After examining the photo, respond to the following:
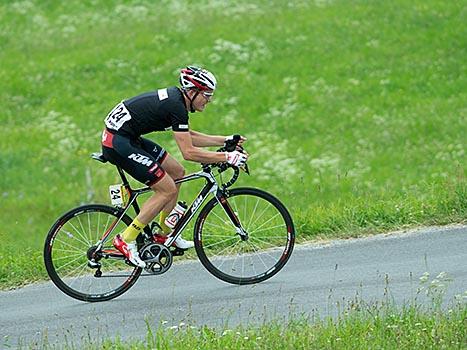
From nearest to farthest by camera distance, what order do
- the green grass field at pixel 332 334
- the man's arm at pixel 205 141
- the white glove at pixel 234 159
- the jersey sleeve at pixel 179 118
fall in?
1. the green grass field at pixel 332 334
2. the jersey sleeve at pixel 179 118
3. the white glove at pixel 234 159
4. the man's arm at pixel 205 141

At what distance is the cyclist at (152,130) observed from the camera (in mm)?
9570

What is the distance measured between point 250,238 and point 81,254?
1637mm

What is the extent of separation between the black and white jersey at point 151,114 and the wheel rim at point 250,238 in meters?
0.98

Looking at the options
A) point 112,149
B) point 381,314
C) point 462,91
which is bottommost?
point 381,314

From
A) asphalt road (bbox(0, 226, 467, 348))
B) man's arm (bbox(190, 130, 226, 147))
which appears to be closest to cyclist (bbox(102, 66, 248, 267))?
man's arm (bbox(190, 130, 226, 147))

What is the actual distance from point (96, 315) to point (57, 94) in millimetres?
17762

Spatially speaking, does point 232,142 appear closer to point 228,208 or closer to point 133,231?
point 228,208

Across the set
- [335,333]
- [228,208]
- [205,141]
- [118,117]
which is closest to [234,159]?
[205,141]

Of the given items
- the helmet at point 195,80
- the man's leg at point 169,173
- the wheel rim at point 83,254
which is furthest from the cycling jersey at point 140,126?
the wheel rim at point 83,254

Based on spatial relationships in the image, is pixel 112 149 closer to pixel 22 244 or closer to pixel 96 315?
pixel 96 315

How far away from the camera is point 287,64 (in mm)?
26812

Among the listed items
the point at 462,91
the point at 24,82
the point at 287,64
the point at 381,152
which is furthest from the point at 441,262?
the point at 24,82

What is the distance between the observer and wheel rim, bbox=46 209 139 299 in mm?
9961

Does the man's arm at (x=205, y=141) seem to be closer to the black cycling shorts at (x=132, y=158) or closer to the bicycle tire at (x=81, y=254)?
the black cycling shorts at (x=132, y=158)
